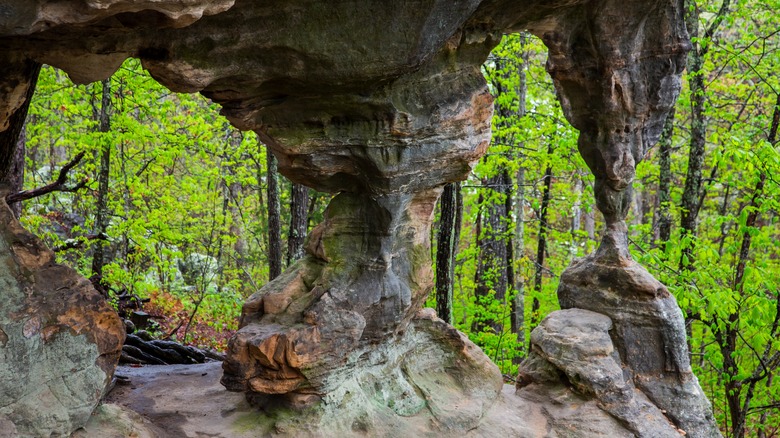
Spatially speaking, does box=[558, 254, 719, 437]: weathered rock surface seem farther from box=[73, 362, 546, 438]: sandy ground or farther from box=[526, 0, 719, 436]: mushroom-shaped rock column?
box=[73, 362, 546, 438]: sandy ground

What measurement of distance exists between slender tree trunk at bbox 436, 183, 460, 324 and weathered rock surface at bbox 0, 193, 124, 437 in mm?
6164

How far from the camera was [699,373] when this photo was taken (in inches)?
585

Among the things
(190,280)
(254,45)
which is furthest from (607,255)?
(190,280)

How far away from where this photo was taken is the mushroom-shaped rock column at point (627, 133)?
→ 802 centimetres

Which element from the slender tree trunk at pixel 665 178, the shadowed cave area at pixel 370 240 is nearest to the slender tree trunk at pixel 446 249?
the shadowed cave area at pixel 370 240

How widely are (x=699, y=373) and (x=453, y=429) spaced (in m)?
10.2

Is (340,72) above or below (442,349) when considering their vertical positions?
above

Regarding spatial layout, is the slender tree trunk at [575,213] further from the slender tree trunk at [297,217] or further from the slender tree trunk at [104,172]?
A: the slender tree trunk at [104,172]

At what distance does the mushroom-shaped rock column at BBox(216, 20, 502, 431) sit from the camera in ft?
21.2

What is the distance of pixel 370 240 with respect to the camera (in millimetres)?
7000

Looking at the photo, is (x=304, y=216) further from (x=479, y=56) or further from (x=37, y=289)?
(x=37, y=289)

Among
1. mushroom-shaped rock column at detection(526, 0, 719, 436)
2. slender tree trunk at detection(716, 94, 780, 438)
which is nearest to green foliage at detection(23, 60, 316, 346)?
mushroom-shaped rock column at detection(526, 0, 719, 436)

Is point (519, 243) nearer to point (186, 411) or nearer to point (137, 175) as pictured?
point (137, 175)

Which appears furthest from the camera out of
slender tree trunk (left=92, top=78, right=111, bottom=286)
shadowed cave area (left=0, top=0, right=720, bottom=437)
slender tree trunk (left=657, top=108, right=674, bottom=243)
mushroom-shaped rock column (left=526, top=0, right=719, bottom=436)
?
slender tree trunk (left=657, top=108, right=674, bottom=243)
